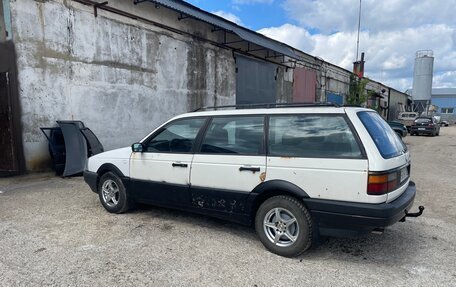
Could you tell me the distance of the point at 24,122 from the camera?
A: 7.82 metres

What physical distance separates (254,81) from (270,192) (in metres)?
13.5

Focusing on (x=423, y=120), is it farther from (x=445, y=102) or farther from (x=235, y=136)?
(x=445, y=102)

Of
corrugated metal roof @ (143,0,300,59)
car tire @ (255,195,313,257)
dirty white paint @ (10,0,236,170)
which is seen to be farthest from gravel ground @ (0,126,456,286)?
corrugated metal roof @ (143,0,300,59)

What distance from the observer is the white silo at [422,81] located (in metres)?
52.1

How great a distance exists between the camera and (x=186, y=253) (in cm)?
370

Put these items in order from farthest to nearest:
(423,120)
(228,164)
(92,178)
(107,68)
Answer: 1. (423,120)
2. (107,68)
3. (92,178)
4. (228,164)

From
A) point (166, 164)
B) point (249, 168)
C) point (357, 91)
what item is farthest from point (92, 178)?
point (357, 91)

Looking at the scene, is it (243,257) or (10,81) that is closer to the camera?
(243,257)

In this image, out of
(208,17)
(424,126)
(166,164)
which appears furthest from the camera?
(424,126)

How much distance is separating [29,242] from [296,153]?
3361 mm

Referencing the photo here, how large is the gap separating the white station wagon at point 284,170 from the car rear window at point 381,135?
2 cm

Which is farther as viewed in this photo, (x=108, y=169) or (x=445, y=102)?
(x=445, y=102)

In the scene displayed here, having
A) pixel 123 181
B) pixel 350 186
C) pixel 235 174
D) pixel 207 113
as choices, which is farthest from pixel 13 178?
pixel 350 186

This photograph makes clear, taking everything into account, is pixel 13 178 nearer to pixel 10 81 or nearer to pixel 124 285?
pixel 10 81
